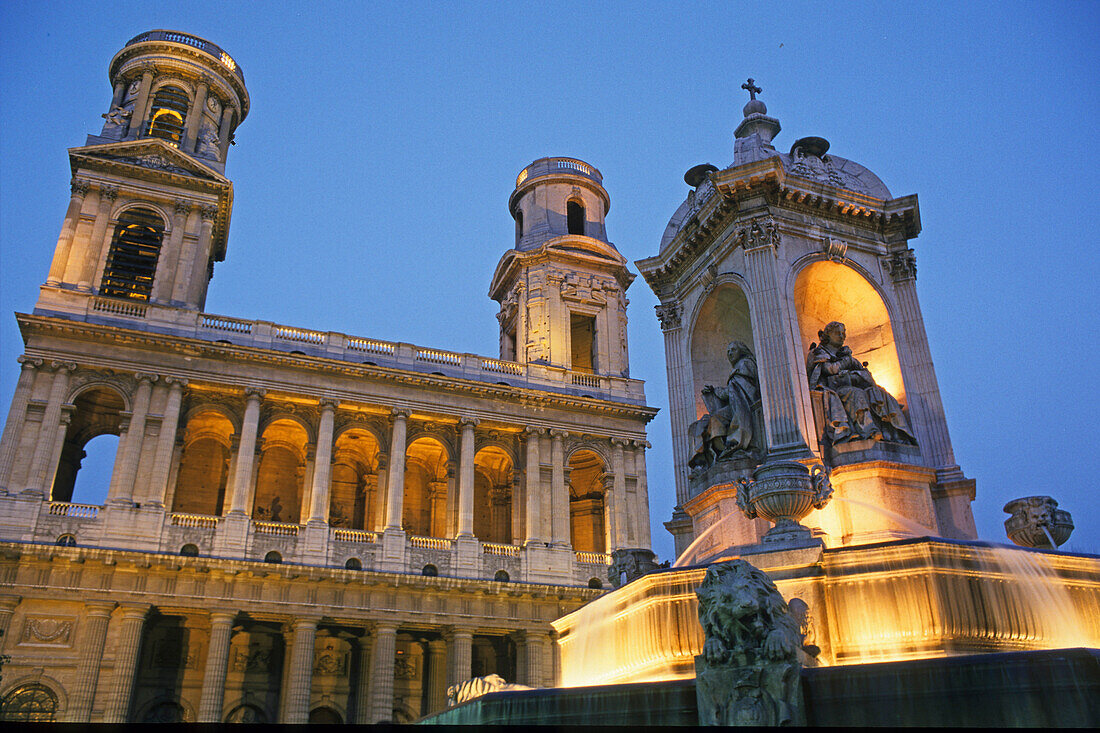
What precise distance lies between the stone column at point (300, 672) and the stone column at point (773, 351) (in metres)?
22.3

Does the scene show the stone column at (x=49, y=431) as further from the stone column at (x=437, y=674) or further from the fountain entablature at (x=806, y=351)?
A: the fountain entablature at (x=806, y=351)

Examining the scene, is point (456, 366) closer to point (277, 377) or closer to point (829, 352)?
point (277, 377)

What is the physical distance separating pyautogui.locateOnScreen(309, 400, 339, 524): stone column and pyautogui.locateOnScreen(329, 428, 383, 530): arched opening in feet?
6.26

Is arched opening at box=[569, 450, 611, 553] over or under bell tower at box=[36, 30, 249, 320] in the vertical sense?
under

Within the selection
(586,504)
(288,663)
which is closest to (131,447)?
(288,663)

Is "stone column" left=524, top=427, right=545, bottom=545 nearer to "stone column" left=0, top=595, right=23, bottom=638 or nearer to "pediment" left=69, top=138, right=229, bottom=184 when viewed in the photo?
"stone column" left=0, top=595, right=23, bottom=638

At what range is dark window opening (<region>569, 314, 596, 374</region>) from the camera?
129 feet

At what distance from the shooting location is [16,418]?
26.6 m

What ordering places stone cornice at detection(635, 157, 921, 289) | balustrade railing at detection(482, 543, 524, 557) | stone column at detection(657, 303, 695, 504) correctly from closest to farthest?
1. stone cornice at detection(635, 157, 921, 289)
2. stone column at detection(657, 303, 695, 504)
3. balustrade railing at detection(482, 543, 524, 557)

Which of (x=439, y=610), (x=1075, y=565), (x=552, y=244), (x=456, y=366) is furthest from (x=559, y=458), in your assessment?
(x=1075, y=565)

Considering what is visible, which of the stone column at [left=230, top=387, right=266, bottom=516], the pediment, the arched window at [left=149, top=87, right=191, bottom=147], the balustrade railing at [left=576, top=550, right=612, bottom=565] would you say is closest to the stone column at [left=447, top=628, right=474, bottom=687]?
the balustrade railing at [left=576, top=550, right=612, bottom=565]

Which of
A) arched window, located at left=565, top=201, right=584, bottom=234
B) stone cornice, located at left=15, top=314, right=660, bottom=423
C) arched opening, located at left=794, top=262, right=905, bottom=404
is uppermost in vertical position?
arched window, located at left=565, top=201, right=584, bottom=234

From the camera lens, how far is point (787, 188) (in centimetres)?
972

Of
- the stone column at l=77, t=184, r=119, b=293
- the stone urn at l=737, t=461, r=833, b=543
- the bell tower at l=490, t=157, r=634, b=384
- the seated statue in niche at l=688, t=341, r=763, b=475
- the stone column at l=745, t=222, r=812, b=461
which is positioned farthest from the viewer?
the bell tower at l=490, t=157, r=634, b=384
